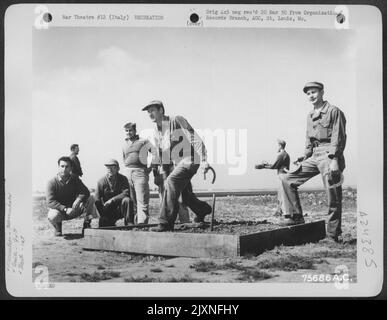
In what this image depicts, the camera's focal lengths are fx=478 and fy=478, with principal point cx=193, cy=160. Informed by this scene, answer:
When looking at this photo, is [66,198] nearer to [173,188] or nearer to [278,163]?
[173,188]

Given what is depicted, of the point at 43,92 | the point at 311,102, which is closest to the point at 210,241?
the point at 311,102

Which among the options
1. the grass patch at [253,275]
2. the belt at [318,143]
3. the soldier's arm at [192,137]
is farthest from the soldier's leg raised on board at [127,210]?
the belt at [318,143]

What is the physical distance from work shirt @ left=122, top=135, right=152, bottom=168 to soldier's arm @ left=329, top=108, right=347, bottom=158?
1095mm

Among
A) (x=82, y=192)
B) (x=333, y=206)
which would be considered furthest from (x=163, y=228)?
(x=333, y=206)

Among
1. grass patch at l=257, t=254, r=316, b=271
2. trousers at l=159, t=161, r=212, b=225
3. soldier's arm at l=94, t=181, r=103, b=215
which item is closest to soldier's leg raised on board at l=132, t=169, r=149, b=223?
trousers at l=159, t=161, r=212, b=225

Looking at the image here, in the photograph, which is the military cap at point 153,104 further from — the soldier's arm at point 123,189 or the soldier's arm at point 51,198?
the soldier's arm at point 51,198


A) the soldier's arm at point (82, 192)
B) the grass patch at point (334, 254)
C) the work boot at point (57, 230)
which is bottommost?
the grass patch at point (334, 254)

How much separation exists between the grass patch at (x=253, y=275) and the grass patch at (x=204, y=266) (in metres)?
0.16

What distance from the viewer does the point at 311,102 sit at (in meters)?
2.87

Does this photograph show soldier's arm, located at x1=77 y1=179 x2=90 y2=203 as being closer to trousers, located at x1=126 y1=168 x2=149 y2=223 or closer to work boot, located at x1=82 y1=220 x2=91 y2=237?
work boot, located at x1=82 y1=220 x2=91 y2=237

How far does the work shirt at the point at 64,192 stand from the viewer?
284 centimetres

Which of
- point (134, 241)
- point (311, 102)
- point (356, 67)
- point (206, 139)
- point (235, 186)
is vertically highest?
point (356, 67)
